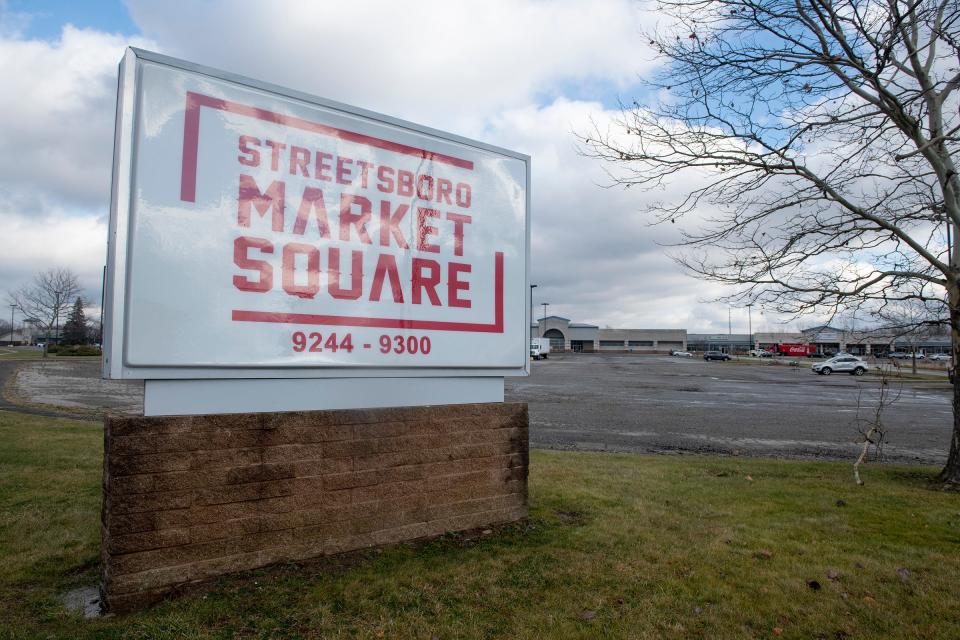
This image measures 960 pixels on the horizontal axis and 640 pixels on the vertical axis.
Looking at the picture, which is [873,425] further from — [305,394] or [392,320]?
[305,394]

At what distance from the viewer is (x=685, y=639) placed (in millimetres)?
3371

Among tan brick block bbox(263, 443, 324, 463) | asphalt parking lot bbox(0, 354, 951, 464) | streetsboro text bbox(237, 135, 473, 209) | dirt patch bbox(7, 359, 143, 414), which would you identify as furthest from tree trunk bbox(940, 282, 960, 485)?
dirt patch bbox(7, 359, 143, 414)

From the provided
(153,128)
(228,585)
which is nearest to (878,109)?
(153,128)

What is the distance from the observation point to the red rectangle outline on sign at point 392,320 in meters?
4.11

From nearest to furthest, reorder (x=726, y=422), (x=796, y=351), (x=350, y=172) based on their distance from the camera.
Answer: (x=350, y=172) → (x=726, y=422) → (x=796, y=351)

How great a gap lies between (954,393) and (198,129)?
8722mm

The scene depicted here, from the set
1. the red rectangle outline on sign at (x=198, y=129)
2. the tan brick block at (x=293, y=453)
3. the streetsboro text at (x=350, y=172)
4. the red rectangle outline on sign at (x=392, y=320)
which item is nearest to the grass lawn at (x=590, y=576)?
the tan brick block at (x=293, y=453)

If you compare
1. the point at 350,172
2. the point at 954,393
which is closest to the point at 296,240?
the point at 350,172

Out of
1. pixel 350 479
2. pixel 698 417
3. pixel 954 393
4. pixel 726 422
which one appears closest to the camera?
pixel 350 479

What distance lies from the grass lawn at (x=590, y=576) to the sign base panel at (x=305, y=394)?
1.08 m

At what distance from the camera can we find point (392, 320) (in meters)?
4.72

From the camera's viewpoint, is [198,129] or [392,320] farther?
[392,320]

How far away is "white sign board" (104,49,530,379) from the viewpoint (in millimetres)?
3719

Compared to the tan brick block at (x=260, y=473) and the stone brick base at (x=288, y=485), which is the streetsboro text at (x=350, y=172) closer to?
the stone brick base at (x=288, y=485)
